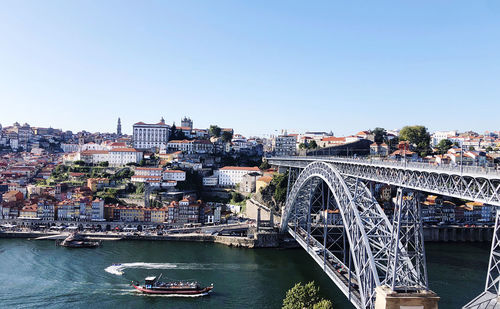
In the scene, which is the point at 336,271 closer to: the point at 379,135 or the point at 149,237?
the point at 149,237

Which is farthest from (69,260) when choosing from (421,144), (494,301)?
(421,144)

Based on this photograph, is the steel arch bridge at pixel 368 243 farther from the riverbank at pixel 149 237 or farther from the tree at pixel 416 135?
the tree at pixel 416 135

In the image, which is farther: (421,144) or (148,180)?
(421,144)

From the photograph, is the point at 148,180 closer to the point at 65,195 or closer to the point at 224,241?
the point at 65,195

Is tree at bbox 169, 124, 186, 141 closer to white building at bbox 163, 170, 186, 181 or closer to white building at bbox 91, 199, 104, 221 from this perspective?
white building at bbox 163, 170, 186, 181

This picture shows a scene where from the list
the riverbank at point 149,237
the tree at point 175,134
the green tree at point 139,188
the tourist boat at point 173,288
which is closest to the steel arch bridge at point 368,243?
the tourist boat at point 173,288

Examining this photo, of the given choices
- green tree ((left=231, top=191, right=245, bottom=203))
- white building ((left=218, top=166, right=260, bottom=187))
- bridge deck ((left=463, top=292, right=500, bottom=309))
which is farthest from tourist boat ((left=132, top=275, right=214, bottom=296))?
white building ((left=218, top=166, right=260, bottom=187))
